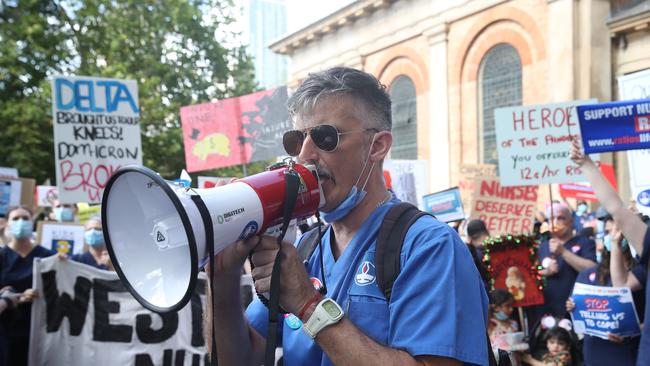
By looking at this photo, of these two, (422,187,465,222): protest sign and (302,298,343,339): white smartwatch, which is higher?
(302,298,343,339): white smartwatch

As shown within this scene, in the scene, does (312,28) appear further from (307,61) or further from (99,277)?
(99,277)

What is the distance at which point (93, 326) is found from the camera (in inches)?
208

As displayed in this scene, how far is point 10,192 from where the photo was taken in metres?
8.24

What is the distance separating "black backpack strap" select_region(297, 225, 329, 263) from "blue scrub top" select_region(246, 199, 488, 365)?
0.85 ft

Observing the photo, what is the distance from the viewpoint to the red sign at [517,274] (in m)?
5.79

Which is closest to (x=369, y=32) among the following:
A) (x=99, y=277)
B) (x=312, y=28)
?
(x=312, y=28)

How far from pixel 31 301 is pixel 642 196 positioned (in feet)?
16.2

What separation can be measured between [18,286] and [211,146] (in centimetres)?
461

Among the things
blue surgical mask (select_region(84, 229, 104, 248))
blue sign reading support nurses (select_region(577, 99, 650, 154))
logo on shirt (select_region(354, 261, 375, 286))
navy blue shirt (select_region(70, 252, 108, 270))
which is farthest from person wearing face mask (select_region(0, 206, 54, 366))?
blue sign reading support nurses (select_region(577, 99, 650, 154))

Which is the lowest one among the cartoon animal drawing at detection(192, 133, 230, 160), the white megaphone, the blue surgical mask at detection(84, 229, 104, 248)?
the blue surgical mask at detection(84, 229, 104, 248)

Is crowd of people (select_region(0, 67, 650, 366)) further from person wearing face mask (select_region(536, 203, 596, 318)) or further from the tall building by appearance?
the tall building

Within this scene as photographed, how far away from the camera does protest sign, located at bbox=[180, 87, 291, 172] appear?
9.07m

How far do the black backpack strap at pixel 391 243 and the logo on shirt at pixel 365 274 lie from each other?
0.04 metres

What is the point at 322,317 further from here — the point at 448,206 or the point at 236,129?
the point at 236,129
